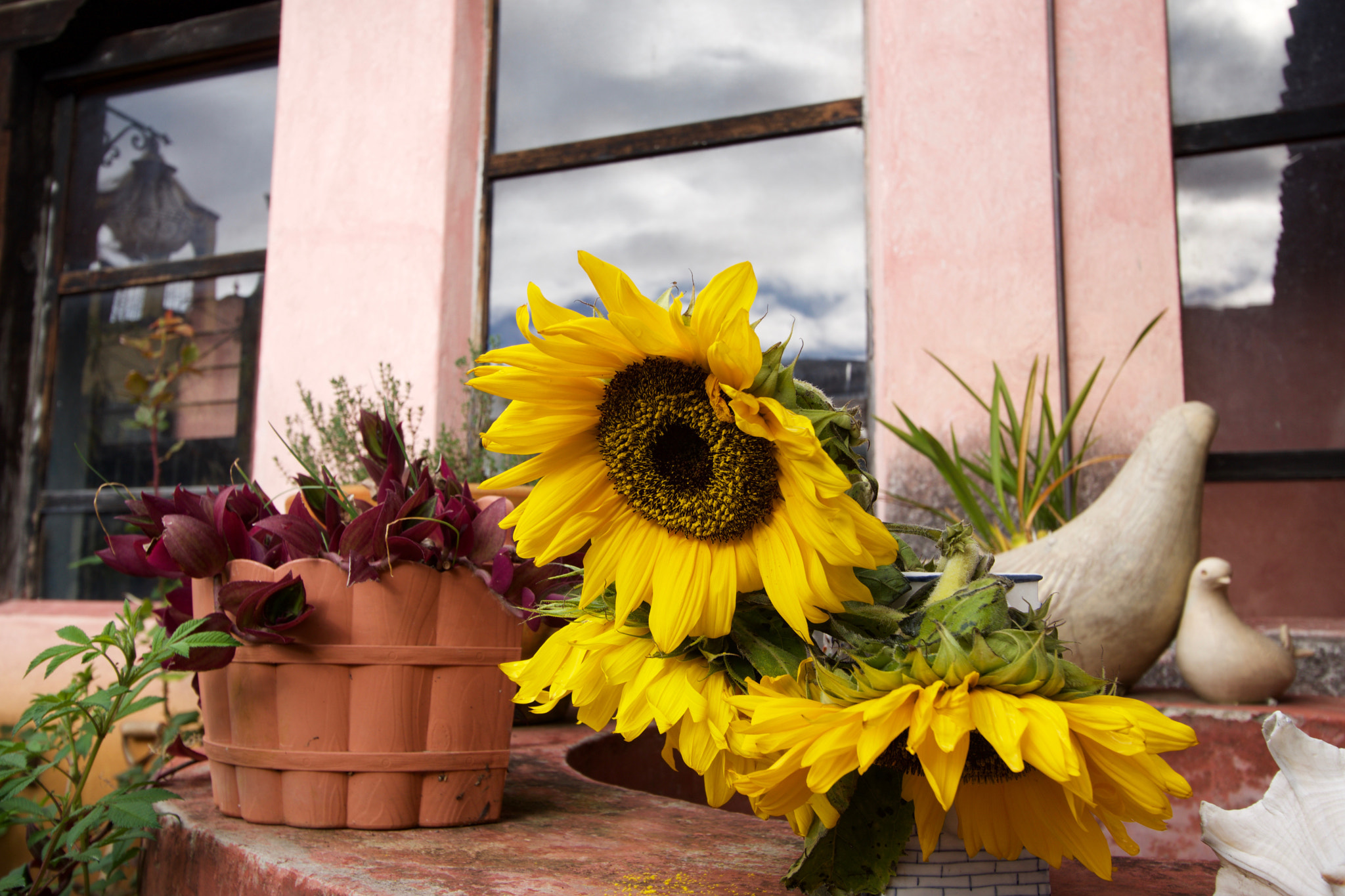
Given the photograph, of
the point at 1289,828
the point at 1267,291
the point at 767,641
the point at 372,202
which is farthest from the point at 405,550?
the point at 1267,291

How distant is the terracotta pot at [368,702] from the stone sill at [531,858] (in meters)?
0.03

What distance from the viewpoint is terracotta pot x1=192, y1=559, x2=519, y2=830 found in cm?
85

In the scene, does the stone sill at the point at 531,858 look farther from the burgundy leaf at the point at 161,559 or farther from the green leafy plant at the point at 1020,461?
the green leafy plant at the point at 1020,461

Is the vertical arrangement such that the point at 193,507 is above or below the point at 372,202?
→ below

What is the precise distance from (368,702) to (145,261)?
343 cm

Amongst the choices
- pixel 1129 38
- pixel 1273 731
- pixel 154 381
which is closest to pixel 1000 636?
pixel 1273 731

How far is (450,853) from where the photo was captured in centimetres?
78

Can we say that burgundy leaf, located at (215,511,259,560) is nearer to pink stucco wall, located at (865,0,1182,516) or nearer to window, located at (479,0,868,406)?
pink stucco wall, located at (865,0,1182,516)

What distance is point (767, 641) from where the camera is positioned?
0.59m

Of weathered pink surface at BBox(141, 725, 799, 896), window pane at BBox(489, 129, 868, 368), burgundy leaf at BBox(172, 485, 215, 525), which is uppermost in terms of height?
window pane at BBox(489, 129, 868, 368)

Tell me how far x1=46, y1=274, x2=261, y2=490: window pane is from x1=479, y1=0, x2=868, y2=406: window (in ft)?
3.65

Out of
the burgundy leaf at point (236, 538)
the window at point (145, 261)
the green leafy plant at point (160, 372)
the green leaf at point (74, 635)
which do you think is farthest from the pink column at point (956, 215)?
the window at point (145, 261)

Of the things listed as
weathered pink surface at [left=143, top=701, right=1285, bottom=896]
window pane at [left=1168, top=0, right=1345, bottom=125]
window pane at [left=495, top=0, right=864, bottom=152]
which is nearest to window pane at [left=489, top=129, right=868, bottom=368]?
window pane at [left=495, top=0, right=864, bottom=152]

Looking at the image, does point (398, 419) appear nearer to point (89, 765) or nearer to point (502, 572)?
point (89, 765)
